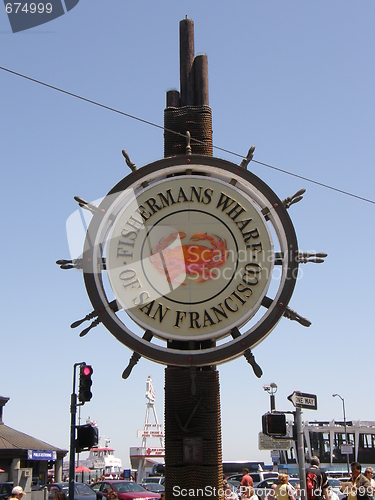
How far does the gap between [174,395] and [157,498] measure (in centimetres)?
1198

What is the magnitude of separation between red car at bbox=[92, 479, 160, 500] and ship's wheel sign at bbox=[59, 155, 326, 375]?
41.4 ft

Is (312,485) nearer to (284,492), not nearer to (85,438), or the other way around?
(284,492)

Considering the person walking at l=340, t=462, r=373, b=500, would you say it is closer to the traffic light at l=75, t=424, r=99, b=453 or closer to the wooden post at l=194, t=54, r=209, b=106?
the traffic light at l=75, t=424, r=99, b=453

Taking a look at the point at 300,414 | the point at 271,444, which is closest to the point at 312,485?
the point at 271,444

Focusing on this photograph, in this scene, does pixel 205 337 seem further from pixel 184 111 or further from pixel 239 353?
pixel 184 111

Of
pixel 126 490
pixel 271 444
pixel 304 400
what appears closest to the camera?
pixel 304 400

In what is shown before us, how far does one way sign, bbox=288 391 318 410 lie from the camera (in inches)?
439

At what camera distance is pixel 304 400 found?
11.3 meters

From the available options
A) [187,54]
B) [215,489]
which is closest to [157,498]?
[215,489]

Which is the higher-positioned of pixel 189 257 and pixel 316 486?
pixel 189 257

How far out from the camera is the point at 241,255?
993 centimetres

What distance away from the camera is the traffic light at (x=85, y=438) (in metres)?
12.3

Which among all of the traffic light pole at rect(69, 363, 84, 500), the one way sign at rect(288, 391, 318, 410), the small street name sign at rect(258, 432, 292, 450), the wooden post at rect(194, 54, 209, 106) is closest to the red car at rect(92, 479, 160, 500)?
the traffic light pole at rect(69, 363, 84, 500)

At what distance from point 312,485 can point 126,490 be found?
10.9 metres
